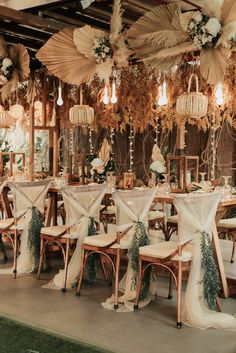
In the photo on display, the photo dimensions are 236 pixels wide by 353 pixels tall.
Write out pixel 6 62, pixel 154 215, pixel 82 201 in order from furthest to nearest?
1. pixel 6 62
2. pixel 154 215
3. pixel 82 201

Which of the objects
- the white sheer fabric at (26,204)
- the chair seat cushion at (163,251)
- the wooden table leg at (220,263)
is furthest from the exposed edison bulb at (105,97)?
the chair seat cushion at (163,251)

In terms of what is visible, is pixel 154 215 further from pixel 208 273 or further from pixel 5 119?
pixel 5 119

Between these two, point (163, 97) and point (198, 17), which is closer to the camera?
point (198, 17)

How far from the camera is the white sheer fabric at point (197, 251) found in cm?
402

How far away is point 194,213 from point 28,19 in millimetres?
3043

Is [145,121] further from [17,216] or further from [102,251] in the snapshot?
[102,251]

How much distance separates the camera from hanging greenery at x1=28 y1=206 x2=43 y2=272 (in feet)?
18.4

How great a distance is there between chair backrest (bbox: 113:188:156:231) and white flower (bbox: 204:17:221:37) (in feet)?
5.00

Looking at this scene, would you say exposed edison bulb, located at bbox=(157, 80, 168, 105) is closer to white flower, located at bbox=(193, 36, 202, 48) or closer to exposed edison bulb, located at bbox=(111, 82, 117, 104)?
exposed edison bulb, located at bbox=(111, 82, 117, 104)

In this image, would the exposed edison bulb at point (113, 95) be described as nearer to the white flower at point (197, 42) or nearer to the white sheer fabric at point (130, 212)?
the white flower at point (197, 42)

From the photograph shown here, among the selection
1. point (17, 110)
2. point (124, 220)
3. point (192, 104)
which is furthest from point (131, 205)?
point (17, 110)

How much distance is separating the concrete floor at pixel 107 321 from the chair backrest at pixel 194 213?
699mm

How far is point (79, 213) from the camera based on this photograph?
5.12 metres

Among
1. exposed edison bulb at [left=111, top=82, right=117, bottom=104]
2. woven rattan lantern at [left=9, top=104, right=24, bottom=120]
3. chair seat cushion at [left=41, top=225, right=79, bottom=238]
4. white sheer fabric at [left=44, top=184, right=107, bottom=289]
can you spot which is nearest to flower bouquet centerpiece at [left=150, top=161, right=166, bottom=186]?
white sheer fabric at [left=44, top=184, right=107, bottom=289]
